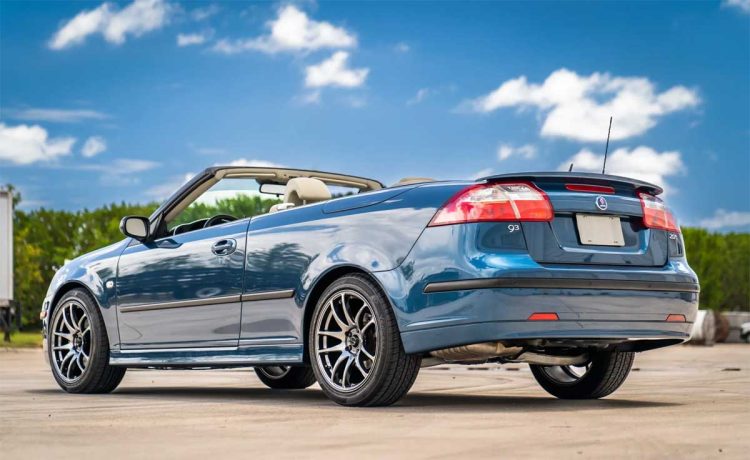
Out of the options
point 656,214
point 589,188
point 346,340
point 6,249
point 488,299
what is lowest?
point 346,340

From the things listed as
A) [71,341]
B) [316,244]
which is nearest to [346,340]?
[316,244]

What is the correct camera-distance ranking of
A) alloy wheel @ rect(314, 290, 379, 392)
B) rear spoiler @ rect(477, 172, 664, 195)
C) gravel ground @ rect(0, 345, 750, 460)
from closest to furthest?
gravel ground @ rect(0, 345, 750, 460)
rear spoiler @ rect(477, 172, 664, 195)
alloy wheel @ rect(314, 290, 379, 392)

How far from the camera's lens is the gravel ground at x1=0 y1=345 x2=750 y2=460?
519cm

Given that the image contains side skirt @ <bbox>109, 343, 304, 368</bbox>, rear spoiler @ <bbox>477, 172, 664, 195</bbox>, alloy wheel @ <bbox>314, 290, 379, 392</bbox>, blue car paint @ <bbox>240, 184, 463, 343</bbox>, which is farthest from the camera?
side skirt @ <bbox>109, 343, 304, 368</bbox>

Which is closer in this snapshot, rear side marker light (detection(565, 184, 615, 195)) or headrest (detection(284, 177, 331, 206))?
rear side marker light (detection(565, 184, 615, 195))

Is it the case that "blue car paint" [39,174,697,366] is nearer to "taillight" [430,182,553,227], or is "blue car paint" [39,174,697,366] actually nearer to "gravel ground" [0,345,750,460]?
"taillight" [430,182,553,227]

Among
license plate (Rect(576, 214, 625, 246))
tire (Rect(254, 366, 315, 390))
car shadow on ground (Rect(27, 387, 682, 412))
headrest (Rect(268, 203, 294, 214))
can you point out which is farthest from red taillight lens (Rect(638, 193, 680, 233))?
tire (Rect(254, 366, 315, 390))

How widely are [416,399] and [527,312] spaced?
6.36 feet

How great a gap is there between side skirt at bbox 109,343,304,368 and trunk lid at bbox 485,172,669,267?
184 centimetres

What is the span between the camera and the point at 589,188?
737cm

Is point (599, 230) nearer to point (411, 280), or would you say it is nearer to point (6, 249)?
point (411, 280)

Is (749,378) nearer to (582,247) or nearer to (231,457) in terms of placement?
(582,247)

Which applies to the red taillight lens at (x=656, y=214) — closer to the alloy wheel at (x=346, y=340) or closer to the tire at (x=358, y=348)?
the tire at (x=358, y=348)

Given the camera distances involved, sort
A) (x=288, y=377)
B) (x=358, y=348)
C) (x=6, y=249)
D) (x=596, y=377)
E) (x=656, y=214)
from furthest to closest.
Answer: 1. (x=6, y=249)
2. (x=288, y=377)
3. (x=596, y=377)
4. (x=656, y=214)
5. (x=358, y=348)
